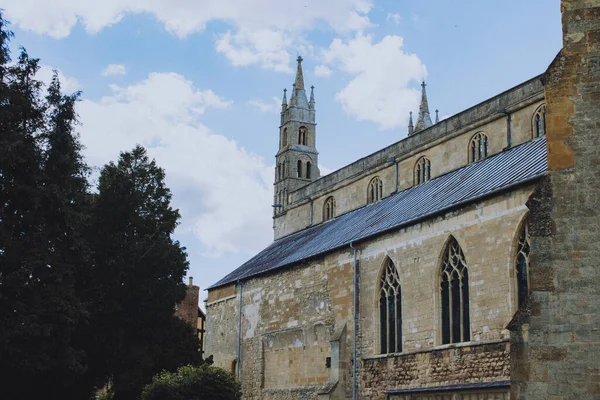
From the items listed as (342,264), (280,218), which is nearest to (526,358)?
(342,264)

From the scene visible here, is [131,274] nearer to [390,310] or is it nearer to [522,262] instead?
[390,310]

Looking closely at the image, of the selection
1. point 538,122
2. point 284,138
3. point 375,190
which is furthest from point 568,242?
point 284,138

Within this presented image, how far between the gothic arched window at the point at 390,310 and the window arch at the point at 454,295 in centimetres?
230

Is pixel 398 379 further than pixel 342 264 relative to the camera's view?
No

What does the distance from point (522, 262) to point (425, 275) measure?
4.11m

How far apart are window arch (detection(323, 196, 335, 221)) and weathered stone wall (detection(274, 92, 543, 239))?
260mm

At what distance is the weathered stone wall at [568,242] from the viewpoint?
13312 mm

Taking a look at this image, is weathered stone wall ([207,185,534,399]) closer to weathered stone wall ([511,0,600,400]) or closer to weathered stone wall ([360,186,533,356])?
weathered stone wall ([360,186,533,356])

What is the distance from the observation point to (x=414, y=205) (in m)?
29.4

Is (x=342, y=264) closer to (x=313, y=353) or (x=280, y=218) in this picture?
(x=313, y=353)

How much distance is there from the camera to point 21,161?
1005 inches

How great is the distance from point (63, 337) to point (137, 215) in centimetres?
872

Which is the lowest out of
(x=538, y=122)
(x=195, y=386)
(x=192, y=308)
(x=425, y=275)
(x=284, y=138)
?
(x=195, y=386)

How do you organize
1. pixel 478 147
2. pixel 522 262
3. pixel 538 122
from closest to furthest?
pixel 522 262 → pixel 538 122 → pixel 478 147
